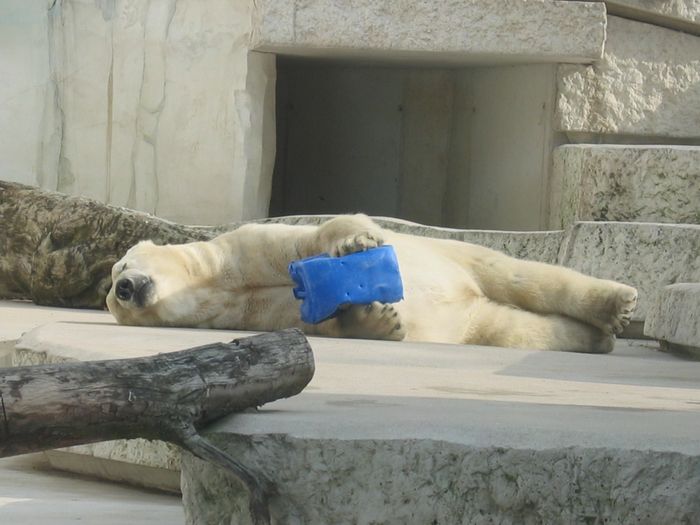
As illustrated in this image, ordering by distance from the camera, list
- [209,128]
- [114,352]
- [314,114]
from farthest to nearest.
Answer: [314,114] → [209,128] → [114,352]

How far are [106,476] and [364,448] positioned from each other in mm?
1786

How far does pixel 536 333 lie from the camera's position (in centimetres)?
511

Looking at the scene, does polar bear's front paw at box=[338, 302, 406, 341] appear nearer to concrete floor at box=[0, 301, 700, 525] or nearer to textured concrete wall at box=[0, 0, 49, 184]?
concrete floor at box=[0, 301, 700, 525]

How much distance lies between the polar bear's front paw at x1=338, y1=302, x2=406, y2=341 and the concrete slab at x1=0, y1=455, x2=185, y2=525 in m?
1.13

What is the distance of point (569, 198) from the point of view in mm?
7078

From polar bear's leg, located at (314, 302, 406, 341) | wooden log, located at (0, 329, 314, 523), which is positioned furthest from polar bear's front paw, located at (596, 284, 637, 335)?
wooden log, located at (0, 329, 314, 523)

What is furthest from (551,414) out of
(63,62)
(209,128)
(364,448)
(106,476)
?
(63,62)

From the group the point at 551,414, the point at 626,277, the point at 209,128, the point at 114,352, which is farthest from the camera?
the point at 209,128

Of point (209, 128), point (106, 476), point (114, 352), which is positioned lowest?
point (106, 476)

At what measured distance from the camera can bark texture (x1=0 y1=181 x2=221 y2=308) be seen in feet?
22.4

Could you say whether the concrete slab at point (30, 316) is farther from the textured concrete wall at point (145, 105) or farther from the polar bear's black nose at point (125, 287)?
the textured concrete wall at point (145, 105)

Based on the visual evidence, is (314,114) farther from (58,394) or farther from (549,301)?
(58,394)

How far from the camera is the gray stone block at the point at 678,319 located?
483 centimetres

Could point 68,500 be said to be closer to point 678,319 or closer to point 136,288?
point 136,288
